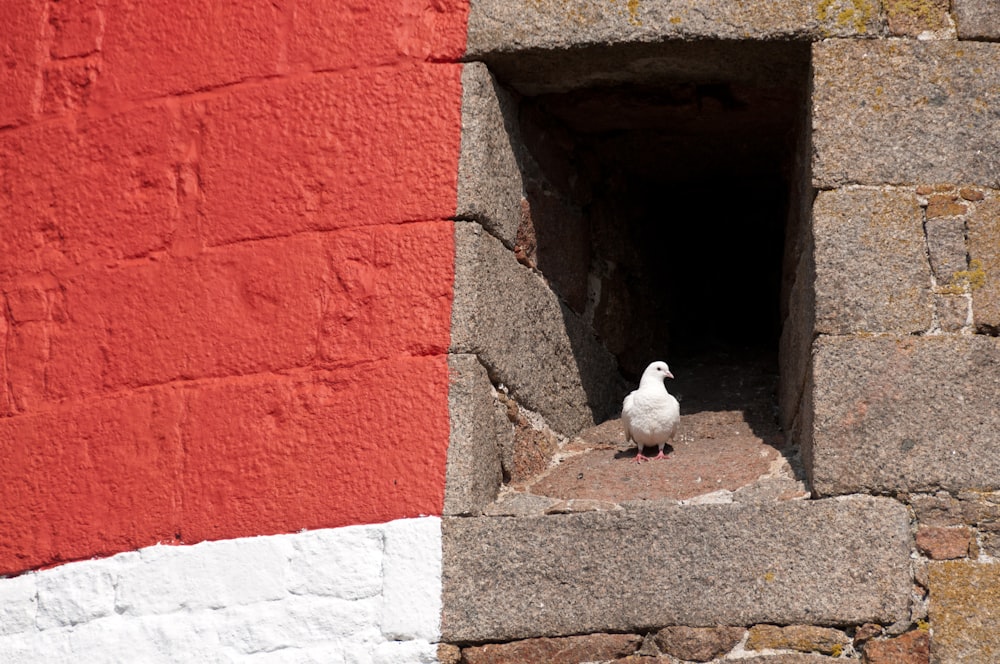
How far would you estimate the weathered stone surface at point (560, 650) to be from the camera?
144 inches

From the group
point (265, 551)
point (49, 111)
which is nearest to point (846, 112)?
point (265, 551)

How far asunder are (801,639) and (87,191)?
247 cm

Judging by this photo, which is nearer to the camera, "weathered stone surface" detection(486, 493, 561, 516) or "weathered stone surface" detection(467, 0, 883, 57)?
"weathered stone surface" detection(486, 493, 561, 516)

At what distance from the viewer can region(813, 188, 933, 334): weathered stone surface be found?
3.81m

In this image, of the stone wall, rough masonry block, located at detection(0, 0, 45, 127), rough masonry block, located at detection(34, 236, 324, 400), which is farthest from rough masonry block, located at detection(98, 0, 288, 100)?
the stone wall

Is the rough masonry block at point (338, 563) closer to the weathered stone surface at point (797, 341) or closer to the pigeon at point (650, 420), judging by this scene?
the pigeon at point (650, 420)

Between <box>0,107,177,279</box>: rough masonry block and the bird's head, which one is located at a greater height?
<box>0,107,177,279</box>: rough masonry block

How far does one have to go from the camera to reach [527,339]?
4324 mm

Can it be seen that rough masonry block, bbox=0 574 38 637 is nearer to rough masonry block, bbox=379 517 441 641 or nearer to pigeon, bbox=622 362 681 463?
rough masonry block, bbox=379 517 441 641

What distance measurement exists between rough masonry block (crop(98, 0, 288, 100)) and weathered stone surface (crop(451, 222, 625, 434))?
872 mm

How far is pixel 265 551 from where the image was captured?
389cm

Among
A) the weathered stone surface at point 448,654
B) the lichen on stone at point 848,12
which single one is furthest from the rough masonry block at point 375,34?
the weathered stone surface at point 448,654

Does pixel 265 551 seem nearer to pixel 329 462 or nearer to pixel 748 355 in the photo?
pixel 329 462

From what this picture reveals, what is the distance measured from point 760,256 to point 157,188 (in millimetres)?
2622
